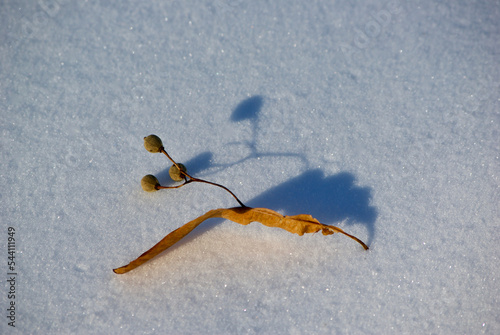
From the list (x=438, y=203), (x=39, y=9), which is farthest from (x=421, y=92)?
(x=39, y=9)

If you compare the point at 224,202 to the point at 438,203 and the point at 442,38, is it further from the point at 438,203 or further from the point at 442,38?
the point at 442,38

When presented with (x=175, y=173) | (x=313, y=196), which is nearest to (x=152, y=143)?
(x=175, y=173)

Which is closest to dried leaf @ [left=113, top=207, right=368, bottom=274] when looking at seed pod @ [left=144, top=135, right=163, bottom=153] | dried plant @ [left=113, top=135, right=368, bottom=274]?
dried plant @ [left=113, top=135, right=368, bottom=274]

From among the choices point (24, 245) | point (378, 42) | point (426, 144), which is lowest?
point (24, 245)

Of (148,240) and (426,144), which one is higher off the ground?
(426,144)

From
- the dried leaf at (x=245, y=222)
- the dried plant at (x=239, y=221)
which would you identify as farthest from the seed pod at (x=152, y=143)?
the dried leaf at (x=245, y=222)

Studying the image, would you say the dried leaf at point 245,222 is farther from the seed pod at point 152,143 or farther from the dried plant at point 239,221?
the seed pod at point 152,143
